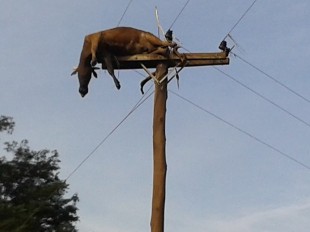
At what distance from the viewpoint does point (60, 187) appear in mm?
30938

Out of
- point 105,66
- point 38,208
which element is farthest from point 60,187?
point 105,66

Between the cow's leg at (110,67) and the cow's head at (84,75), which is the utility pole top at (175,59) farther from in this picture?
the cow's head at (84,75)

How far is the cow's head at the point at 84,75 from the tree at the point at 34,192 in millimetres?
18827

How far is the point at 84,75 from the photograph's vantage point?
1003 centimetres

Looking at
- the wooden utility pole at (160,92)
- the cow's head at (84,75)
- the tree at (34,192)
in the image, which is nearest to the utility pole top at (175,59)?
the wooden utility pole at (160,92)

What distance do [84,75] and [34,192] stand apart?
22.2m

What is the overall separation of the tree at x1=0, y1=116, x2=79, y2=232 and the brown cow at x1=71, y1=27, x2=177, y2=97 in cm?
1903

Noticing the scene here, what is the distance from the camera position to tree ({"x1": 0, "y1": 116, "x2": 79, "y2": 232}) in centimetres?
2919

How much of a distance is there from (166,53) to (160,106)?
70 cm

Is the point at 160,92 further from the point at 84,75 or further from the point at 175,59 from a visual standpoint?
the point at 84,75

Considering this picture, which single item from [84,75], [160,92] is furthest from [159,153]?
[84,75]

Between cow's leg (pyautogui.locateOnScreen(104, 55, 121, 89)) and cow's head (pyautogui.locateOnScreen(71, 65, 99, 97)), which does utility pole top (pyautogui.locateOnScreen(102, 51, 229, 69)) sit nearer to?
cow's leg (pyautogui.locateOnScreen(104, 55, 121, 89))

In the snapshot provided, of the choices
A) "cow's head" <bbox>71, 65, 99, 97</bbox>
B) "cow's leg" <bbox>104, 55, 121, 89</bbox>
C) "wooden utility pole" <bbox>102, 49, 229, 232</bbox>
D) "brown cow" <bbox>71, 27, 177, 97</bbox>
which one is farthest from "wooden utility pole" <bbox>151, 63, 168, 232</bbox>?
"cow's head" <bbox>71, 65, 99, 97</bbox>

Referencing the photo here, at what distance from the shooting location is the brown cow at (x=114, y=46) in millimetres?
9859
